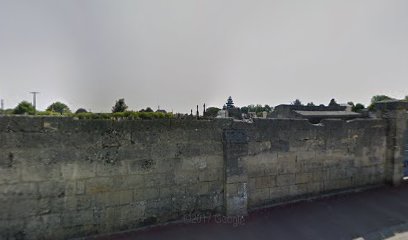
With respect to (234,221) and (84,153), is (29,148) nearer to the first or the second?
(84,153)

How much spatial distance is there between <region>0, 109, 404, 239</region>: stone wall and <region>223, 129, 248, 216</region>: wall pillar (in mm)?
20

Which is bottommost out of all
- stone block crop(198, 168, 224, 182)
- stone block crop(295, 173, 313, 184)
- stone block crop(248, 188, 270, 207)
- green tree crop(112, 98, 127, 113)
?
stone block crop(248, 188, 270, 207)

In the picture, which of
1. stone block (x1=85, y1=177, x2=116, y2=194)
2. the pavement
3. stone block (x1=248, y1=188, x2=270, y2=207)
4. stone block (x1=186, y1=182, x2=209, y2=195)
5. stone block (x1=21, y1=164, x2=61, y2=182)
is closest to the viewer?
stone block (x1=21, y1=164, x2=61, y2=182)

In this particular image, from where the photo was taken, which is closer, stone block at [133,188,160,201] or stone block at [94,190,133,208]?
stone block at [94,190,133,208]

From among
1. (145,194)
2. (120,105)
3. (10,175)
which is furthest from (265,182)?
(120,105)

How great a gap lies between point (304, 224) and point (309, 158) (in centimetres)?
185

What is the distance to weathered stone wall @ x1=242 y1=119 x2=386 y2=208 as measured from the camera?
595 cm

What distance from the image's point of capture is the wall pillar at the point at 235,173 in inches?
215

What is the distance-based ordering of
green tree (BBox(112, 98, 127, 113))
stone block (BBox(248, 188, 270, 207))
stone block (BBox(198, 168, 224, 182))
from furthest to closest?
green tree (BBox(112, 98, 127, 113)) → stone block (BBox(248, 188, 270, 207)) → stone block (BBox(198, 168, 224, 182))

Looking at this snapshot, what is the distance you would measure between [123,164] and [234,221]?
244 cm

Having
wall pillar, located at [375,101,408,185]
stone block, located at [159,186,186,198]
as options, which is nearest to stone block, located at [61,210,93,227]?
stone block, located at [159,186,186,198]

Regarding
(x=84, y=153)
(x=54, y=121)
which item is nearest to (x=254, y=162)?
(x=84, y=153)

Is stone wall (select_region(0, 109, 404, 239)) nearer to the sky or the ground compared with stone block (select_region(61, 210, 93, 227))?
nearer to the sky

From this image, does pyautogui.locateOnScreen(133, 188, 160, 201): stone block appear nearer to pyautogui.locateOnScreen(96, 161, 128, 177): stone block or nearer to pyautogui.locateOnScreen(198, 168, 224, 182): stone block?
pyautogui.locateOnScreen(96, 161, 128, 177): stone block
